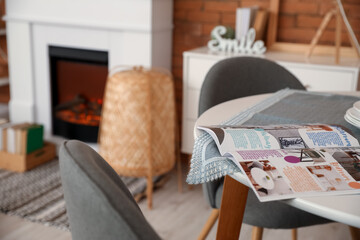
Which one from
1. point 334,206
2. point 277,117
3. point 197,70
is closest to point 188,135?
point 197,70

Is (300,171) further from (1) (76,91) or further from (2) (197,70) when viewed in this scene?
(1) (76,91)

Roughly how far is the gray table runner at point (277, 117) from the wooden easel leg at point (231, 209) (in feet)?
0.40

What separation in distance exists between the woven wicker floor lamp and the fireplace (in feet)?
1.90

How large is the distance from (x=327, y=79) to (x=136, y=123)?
3.24 ft

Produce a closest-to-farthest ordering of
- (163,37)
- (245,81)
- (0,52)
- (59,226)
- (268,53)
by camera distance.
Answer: (245,81), (59,226), (268,53), (163,37), (0,52)

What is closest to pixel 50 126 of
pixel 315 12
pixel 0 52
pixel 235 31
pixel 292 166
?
pixel 0 52

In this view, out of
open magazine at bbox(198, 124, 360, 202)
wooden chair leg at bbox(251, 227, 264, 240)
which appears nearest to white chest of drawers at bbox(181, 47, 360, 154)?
wooden chair leg at bbox(251, 227, 264, 240)

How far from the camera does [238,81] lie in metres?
1.56

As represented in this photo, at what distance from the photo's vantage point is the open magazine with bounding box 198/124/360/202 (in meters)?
0.75

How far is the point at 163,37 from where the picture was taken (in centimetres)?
283

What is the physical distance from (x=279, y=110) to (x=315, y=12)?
63.9 inches

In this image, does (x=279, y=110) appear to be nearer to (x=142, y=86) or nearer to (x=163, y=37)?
(x=142, y=86)

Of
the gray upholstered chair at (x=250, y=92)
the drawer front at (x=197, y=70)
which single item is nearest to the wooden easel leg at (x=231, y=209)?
the gray upholstered chair at (x=250, y=92)

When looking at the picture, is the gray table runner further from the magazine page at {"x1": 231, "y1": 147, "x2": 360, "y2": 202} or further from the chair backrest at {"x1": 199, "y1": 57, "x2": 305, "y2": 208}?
the chair backrest at {"x1": 199, "y1": 57, "x2": 305, "y2": 208}
